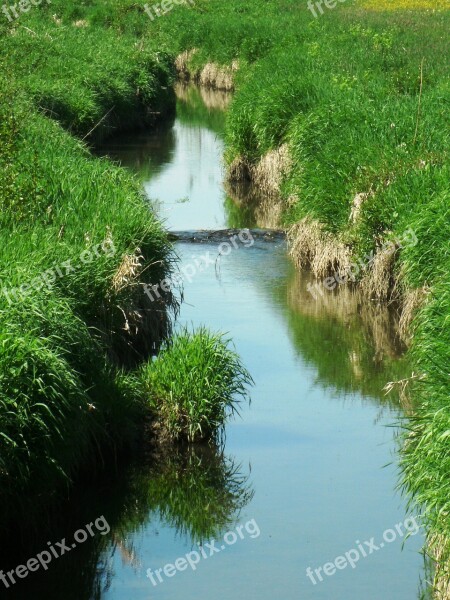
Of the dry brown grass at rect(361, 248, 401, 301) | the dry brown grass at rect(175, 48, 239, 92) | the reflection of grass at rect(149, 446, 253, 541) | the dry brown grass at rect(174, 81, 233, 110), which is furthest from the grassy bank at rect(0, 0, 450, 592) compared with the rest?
the dry brown grass at rect(175, 48, 239, 92)

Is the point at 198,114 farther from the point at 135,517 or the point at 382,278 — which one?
the point at 135,517

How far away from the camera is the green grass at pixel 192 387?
9.16 meters

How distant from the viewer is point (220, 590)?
7.36 meters

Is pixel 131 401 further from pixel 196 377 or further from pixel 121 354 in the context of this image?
pixel 121 354

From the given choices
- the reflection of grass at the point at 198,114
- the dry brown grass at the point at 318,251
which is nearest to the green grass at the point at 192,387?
the dry brown grass at the point at 318,251

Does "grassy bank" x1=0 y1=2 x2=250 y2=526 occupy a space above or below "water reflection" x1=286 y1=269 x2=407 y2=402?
above

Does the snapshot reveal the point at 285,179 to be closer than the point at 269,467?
No

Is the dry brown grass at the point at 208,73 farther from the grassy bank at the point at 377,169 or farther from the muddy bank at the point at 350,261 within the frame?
the muddy bank at the point at 350,261

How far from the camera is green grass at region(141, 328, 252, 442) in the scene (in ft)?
30.0

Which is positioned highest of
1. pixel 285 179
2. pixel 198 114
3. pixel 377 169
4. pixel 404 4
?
pixel 404 4

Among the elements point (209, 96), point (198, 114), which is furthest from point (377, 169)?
point (209, 96)

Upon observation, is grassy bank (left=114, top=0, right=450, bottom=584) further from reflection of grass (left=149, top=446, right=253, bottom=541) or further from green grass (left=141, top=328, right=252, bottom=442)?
green grass (left=141, top=328, right=252, bottom=442)

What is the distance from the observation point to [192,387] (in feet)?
30.1

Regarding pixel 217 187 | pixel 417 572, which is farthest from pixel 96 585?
pixel 217 187
